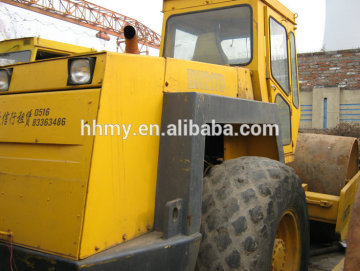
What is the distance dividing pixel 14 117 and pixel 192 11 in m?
1.99

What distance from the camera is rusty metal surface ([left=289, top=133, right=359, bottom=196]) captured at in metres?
4.20

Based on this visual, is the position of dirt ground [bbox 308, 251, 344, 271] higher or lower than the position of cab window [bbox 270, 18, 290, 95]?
lower

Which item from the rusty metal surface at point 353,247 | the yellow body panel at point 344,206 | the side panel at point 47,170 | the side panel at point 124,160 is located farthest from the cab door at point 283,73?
the side panel at point 47,170

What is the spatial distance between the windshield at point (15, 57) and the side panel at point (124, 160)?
464cm

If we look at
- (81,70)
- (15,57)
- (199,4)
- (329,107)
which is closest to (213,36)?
(199,4)

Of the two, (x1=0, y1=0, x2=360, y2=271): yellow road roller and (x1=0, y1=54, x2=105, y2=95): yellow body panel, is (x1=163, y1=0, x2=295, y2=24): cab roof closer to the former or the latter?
(x1=0, y1=0, x2=360, y2=271): yellow road roller

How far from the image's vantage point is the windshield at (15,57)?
241 inches

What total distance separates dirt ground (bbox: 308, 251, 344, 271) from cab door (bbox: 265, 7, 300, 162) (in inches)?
40.8

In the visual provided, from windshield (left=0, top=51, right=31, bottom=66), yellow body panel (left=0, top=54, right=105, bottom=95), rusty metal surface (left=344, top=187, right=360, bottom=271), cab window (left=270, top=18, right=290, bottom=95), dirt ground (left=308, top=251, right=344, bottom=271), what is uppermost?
windshield (left=0, top=51, right=31, bottom=66)

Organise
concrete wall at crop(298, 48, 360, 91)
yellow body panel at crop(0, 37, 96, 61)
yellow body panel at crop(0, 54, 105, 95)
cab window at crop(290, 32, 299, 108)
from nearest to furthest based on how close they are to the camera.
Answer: yellow body panel at crop(0, 54, 105, 95) < cab window at crop(290, 32, 299, 108) < yellow body panel at crop(0, 37, 96, 61) < concrete wall at crop(298, 48, 360, 91)

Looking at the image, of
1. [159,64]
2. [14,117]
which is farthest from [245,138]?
[14,117]

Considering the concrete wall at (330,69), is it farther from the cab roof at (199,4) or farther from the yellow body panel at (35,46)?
the cab roof at (199,4)

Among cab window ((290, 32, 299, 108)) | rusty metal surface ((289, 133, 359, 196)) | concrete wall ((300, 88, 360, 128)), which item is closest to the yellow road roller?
cab window ((290, 32, 299, 108))

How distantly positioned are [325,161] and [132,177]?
9.78 feet
